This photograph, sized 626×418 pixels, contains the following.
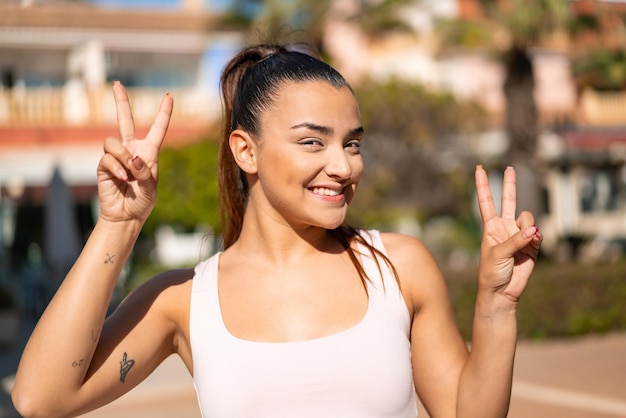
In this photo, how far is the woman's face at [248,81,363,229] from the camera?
2018 millimetres

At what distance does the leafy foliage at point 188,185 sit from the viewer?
61.6 feet

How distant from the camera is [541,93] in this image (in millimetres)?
29438

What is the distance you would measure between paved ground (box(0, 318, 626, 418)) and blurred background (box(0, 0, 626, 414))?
935mm

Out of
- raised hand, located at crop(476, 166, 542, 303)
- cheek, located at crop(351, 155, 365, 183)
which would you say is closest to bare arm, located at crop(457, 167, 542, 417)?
raised hand, located at crop(476, 166, 542, 303)

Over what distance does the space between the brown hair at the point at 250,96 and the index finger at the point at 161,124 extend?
20 cm

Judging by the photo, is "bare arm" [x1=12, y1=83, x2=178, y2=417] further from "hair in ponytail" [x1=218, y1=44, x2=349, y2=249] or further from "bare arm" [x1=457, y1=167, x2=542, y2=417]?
"bare arm" [x1=457, y1=167, x2=542, y2=417]

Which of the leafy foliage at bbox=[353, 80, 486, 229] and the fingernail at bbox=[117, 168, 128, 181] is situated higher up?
the fingernail at bbox=[117, 168, 128, 181]

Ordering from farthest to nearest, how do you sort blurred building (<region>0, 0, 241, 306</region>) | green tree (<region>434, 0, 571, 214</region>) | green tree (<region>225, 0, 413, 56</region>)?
blurred building (<region>0, 0, 241, 306</region>), green tree (<region>225, 0, 413, 56</region>), green tree (<region>434, 0, 571, 214</region>)

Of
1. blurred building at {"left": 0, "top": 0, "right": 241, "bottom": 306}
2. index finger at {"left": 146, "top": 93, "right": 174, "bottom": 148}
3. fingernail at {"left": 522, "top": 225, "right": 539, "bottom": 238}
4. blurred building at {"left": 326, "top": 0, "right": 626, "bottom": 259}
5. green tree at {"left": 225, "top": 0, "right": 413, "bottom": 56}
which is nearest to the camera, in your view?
fingernail at {"left": 522, "top": 225, "right": 539, "bottom": 238}

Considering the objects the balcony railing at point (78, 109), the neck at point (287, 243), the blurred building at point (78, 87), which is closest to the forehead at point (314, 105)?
the neck at point (287, 243)

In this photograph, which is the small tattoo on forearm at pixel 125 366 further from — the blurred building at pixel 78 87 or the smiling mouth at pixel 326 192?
the blurred building at pixel 78 87

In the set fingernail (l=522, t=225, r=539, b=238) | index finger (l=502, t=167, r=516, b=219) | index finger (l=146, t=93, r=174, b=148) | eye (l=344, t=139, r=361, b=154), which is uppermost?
index finger (l=146, t=93, r=174, b=148)

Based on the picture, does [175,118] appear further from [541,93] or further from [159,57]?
[541,93]

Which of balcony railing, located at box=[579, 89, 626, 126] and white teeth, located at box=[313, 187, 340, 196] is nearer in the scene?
white teeth, located at box=[313, 187, 340, 196]
